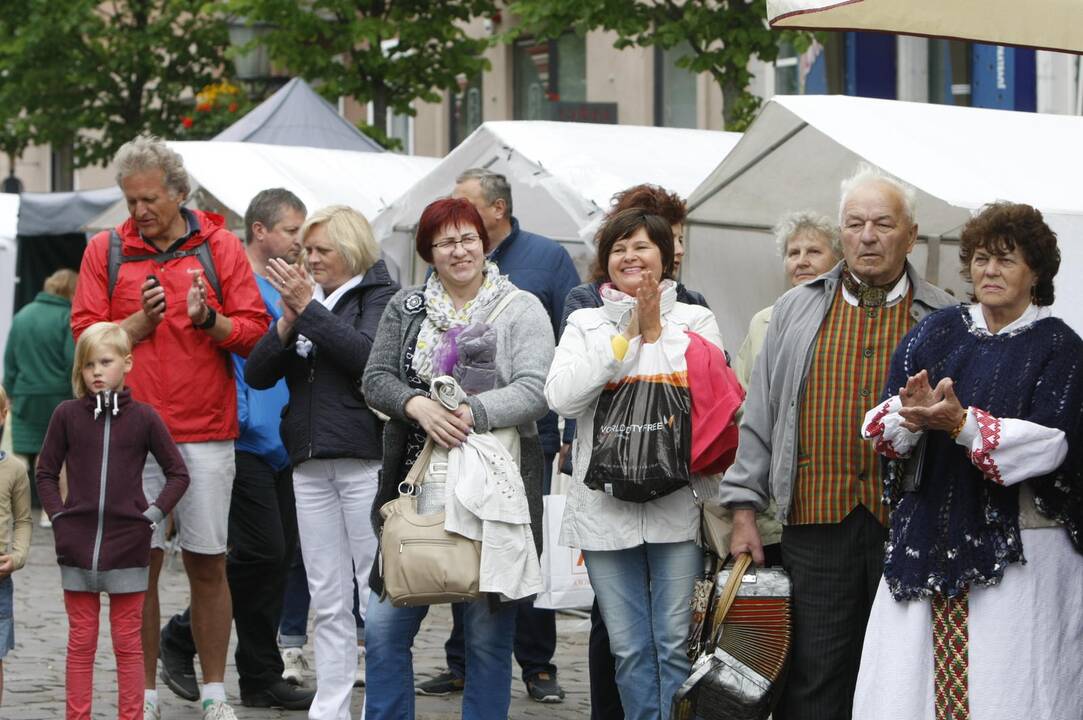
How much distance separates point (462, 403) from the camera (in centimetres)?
584

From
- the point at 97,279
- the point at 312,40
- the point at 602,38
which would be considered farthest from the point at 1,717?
the point at 602,38

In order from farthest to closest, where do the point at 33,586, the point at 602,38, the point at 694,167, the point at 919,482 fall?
the point at 602,38 → the point at 33,586 → the point at 694,167 → the point at 919,482

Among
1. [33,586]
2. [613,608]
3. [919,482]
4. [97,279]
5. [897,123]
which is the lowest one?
[33,586]

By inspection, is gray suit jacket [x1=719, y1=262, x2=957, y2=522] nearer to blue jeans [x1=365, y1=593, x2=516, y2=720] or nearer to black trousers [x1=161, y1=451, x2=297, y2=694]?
blue jeans [x1=365, y1=593, x2=516, y2=720]

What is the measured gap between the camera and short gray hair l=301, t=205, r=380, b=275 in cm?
694

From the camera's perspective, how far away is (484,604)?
19.4ft

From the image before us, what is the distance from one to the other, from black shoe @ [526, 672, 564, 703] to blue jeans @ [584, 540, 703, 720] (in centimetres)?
204

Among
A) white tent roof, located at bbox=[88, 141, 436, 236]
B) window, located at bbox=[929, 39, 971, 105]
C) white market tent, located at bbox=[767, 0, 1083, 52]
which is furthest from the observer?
window, located at bbox=[929, 39, 971, 105]

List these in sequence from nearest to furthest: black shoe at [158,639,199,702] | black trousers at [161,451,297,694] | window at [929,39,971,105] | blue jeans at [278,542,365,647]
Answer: black trousers at [161,451,297,694]
black shoe at [158,639,199,702]
blue jeans at [278,542,365,647]
window at [929,39,971,105]

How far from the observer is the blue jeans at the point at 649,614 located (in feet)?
19.0

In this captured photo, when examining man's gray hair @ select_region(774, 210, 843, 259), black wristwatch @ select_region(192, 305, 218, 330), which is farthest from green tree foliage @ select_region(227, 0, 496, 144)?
black wristwatch @ select_region(192, 305, 218, 330)

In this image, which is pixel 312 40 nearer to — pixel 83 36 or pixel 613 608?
pixel 83 36

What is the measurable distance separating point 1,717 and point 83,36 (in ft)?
56.7

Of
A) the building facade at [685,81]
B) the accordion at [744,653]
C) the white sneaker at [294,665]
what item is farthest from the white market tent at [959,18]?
the building facade at [685,81]
